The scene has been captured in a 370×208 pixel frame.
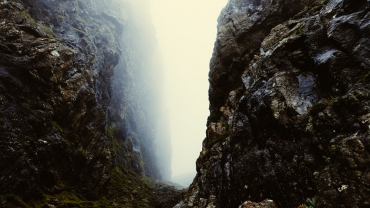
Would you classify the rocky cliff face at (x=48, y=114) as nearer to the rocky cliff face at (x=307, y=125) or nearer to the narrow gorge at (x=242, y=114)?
the narrow gorge at (x=242, y=114)

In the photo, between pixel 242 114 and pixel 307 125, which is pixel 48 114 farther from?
pixel 307 125

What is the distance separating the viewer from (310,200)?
9156 mm

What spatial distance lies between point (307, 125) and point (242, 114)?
7.20m

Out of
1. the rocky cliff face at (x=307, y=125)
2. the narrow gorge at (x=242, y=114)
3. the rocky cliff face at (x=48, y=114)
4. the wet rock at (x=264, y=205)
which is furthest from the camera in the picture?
the rocky cliff face at (x=48, y=114)

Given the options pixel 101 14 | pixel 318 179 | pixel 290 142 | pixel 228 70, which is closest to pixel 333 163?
pixel 318 179

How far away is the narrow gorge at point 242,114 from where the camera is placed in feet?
33.4

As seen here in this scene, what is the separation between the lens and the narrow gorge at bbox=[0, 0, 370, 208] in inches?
401

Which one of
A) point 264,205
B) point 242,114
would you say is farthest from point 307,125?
point 242,114

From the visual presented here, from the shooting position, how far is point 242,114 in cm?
1866

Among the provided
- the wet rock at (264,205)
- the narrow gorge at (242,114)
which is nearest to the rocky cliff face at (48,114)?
the narrow gorge at (242,114)

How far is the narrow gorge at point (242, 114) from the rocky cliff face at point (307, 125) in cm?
7

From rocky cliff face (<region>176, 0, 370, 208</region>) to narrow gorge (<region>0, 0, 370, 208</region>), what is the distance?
0.22 feet

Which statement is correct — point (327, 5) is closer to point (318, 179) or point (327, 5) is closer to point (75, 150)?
point (318, 179)

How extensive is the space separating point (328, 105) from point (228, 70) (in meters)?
23.7
